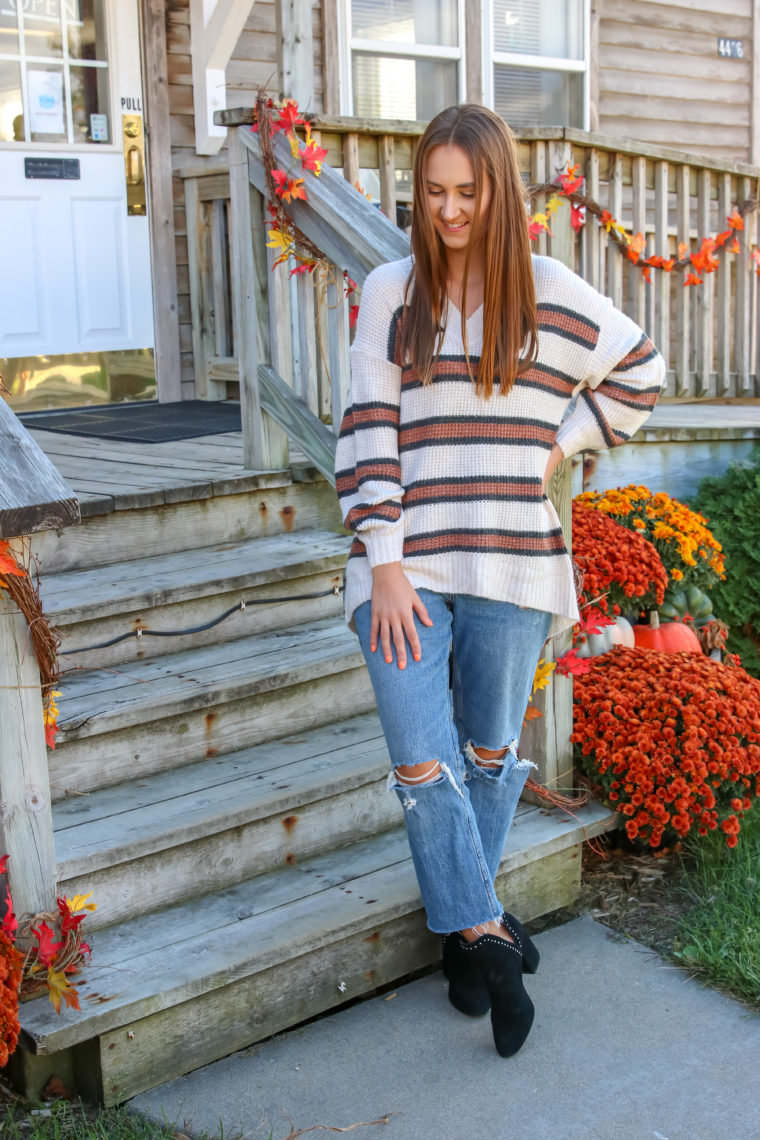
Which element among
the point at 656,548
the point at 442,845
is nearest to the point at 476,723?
the point at 442,845

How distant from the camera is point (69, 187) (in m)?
5.61

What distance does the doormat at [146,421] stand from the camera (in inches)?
192

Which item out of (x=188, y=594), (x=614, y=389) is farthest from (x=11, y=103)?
(x=614, y=389)

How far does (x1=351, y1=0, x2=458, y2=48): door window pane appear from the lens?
6.69 metres

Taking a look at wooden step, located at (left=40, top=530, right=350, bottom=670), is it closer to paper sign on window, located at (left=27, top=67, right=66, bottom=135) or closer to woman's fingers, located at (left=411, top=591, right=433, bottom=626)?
woman's fingers, located at (left=411, top=591, right=433, bottom=626)

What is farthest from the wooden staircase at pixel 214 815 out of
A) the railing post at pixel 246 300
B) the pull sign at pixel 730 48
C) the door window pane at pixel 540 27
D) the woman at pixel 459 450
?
the pull sign at pixel 730 48

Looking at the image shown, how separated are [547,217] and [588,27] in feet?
15.5

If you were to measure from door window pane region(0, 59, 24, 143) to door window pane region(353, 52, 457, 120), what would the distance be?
6.26 feet

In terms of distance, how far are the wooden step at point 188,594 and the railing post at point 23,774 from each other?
2.51ft

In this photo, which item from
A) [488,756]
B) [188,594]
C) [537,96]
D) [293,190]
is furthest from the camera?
[537,96]

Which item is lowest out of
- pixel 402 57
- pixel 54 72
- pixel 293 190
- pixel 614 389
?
pixel 614 389

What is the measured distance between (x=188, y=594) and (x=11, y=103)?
324 cm

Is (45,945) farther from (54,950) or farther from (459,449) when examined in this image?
(459,449)

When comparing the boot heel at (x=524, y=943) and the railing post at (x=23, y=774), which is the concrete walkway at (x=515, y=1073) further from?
the railing post at (x=23, y=774)
